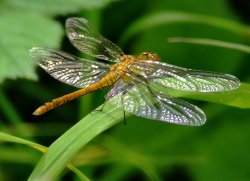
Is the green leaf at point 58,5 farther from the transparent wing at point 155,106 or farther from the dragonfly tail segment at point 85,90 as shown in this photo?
the transparent wing at point 155,106

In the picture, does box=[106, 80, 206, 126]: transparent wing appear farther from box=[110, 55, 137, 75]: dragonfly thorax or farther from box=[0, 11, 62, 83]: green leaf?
box=[0, 11, 62, 83]: green leaf

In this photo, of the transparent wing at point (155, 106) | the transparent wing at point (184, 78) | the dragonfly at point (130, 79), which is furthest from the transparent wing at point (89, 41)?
the transparent wing at point (155, 106)

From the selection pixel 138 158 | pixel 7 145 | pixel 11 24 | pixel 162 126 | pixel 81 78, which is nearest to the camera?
pixel 81 78

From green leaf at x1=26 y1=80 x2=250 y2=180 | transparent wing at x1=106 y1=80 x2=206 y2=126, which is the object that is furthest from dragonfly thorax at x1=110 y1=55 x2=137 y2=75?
green leaf at x1=26 y1=80 x2=250 y2=180

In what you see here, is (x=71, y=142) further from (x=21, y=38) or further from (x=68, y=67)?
(x=21, y=38)

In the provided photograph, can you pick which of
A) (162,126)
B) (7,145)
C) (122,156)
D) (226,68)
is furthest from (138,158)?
(226,68)

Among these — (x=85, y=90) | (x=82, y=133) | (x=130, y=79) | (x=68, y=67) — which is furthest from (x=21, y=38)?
(x=82, y=133)

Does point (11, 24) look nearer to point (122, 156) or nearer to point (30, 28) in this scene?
point (30, 28)
